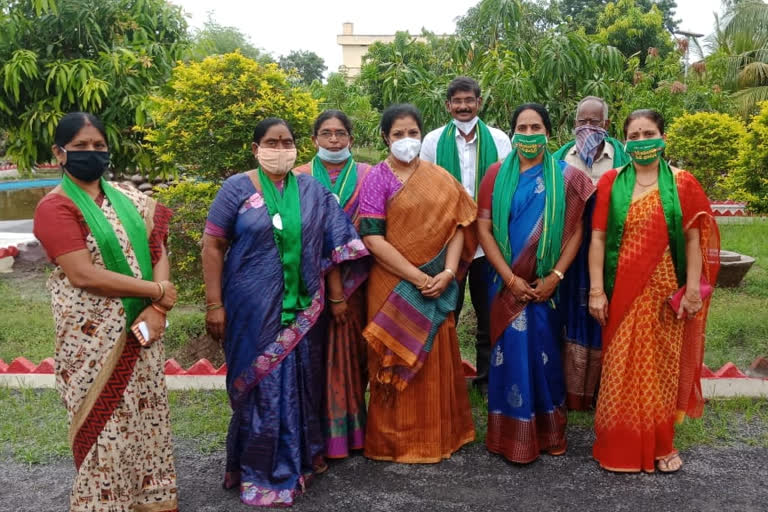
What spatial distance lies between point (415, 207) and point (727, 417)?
248cm

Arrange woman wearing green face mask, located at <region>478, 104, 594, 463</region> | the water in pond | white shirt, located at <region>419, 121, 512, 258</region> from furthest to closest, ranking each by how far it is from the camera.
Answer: the water in pond → white shirt, located at <region>419, 121, 512, 258</region> → woman wearing green face mask, located at <region>478, 104, 594, 463</region>

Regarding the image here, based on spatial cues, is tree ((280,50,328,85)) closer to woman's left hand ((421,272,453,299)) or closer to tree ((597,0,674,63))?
tree ((597,0,674,63))

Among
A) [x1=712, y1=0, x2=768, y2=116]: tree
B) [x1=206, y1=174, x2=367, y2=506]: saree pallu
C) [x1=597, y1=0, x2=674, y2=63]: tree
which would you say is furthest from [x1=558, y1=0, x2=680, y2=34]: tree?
[x1=206, y1=174, x2=367, y2=506]: saree pallu

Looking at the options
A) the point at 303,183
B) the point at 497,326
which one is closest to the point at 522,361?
the point at 497,326

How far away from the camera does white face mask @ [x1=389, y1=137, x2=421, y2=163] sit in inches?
147

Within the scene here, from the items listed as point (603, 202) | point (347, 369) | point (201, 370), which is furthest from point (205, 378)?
point (603, 202)

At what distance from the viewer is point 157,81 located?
8.63 metres

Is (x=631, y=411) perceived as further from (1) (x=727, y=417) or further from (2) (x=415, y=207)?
(2) (x=415, y=207)

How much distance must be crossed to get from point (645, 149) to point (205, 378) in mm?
3367

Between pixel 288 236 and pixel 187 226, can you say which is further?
pixel 187 226

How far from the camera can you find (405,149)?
3748 mm

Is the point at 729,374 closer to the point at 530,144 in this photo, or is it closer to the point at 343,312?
the point at 530,144

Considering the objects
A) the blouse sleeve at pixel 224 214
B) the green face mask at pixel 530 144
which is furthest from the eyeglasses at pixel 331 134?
the green face mask at pixel 530 144

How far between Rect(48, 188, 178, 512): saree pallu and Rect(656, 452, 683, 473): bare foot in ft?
8.81
